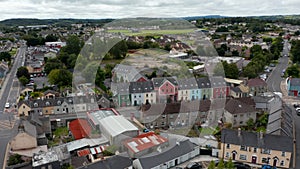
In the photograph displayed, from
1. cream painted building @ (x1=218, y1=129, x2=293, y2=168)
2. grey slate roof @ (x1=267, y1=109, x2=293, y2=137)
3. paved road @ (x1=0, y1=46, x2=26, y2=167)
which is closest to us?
cream painted building @ (x1=218, y1=129, x2=293, y2=168)

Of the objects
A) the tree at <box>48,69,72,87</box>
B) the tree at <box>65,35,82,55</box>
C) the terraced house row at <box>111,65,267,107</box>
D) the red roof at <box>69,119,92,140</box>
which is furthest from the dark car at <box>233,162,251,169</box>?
the tree at <box>65,35,82,55</box>

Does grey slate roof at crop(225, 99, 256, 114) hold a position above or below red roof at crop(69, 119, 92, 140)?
above

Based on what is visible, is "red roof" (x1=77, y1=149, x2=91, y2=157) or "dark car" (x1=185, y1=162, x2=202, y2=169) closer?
"dark car" (x1=185, y1=162, x2=202, y2=169)

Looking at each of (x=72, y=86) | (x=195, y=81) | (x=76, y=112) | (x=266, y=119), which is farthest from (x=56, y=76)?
(x=266, y=119)

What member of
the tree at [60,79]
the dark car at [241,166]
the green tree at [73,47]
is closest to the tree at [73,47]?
the green tree at [73,47]

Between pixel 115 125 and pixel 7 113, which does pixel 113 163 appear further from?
pixel 7 113

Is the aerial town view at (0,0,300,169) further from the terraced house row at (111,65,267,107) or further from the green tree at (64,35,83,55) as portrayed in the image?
the green tree at (64,35,83,55)
